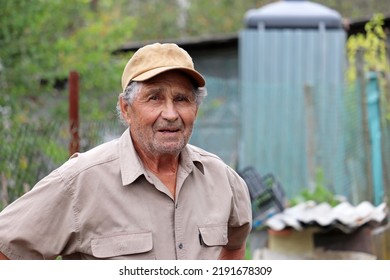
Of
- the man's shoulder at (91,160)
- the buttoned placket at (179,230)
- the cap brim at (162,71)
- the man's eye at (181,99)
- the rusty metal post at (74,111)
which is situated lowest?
the buttoned placket at (179,230)

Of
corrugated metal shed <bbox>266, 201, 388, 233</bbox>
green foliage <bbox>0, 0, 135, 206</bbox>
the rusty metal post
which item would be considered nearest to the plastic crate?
corrugated metal shed <bbox>266, 201, 388, 233</bbox>

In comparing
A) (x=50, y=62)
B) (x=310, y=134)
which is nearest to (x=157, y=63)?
(x=50, y=62)

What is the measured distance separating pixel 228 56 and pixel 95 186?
13342 mm

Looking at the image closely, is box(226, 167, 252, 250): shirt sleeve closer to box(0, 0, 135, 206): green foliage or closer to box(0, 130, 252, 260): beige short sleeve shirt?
box(0, 130, 252, 260): beige short sleeve shirt

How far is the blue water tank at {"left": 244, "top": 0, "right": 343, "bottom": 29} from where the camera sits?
1425cm

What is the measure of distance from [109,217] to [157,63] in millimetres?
590

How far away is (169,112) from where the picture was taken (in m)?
3.85

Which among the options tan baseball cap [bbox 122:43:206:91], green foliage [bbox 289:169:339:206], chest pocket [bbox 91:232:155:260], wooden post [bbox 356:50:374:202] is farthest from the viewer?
wooden post [bbox 356:50:374:202]

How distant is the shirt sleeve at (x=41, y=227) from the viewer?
12.3 ft

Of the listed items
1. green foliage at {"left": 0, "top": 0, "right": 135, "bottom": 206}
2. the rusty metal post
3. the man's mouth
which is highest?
green foliage at {"left": 0, "top": 0, "right": 135, "bottom": 206}

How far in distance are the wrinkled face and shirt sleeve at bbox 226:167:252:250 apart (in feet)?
1.32

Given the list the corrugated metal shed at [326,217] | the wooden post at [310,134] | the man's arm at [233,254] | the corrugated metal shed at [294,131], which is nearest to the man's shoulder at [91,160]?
the man's arm at [233,254]

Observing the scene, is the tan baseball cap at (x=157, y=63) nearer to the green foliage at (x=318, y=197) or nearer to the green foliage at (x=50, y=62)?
the green foliage at (x=50, y=62)

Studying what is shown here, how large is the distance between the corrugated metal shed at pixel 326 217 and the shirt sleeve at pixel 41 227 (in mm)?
5832
